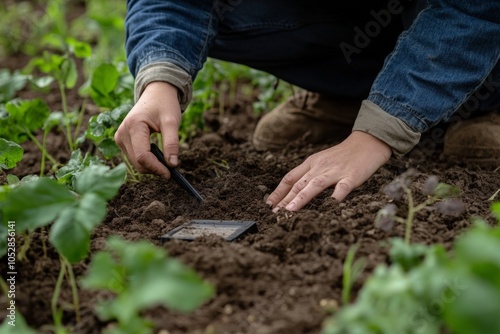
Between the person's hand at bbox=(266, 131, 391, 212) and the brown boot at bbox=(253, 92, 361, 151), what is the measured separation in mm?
705

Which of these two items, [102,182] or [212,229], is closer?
[102,182]

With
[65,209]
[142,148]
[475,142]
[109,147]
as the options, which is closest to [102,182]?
[65,209]

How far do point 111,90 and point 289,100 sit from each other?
0.71 metres

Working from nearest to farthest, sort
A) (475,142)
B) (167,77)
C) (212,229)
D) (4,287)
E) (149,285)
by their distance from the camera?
(149,285) < (4,287) < (212,229) < (167,77) < (475,142)

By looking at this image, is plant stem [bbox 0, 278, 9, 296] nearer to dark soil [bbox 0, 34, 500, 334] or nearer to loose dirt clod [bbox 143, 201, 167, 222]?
dark soil [bbox 0, 34, 500, 334]

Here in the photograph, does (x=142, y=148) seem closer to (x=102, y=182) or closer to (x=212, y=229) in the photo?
(x=212, y=229)

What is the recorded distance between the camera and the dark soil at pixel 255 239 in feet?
3.99

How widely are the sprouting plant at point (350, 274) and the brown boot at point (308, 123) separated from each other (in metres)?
1.22

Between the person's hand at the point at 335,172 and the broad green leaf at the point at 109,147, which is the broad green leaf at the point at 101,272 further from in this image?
the broad green leaf at the point at 109,147

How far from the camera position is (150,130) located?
189 centimetres

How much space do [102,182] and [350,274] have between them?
510 millimetres

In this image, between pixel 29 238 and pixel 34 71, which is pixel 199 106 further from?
pixel 34 71

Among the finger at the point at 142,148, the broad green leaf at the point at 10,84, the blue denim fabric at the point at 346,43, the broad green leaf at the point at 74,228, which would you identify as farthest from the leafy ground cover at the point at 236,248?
the broad green leaf at the point at 10,84

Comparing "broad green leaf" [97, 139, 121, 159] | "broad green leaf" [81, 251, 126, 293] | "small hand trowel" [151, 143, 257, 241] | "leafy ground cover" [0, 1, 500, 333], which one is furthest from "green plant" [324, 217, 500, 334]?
"broad green leaf" [97, 139, 121, 159]
